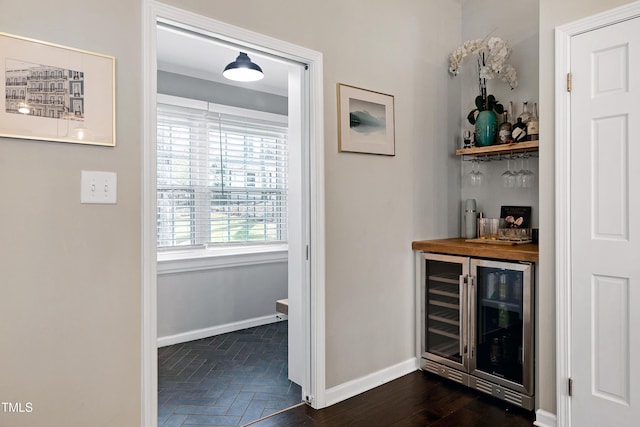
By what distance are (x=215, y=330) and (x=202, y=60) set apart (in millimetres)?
2674

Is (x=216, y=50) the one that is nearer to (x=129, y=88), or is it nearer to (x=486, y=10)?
(x=129, y=88)

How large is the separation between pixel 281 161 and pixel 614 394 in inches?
146

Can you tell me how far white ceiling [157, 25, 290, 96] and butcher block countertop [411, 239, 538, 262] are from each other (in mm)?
1863

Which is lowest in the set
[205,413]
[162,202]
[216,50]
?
[205,413]

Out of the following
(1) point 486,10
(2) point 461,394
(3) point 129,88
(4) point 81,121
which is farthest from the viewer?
(1) point 486,10

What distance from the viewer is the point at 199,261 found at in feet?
13.1

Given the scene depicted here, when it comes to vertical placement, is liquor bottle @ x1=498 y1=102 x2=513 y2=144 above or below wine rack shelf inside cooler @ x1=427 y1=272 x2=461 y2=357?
above

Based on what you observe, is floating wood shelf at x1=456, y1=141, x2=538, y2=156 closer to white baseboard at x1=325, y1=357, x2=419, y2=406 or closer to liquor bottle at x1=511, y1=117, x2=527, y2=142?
liquor bottle at x1=511, y1=117, x2=527, y2=142

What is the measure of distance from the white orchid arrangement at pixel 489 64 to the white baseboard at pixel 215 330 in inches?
116

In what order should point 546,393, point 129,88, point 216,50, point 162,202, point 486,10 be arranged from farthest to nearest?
1. point 162,202
2. point 216,50
3. point 486,10
4. point 546,393
5. point 129,88

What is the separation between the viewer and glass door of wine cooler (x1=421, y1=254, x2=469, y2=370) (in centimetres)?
282

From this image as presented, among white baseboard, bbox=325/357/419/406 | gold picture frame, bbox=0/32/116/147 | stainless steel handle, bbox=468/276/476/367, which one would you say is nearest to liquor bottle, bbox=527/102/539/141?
stainless steel handle, bbox=468/276/476/367

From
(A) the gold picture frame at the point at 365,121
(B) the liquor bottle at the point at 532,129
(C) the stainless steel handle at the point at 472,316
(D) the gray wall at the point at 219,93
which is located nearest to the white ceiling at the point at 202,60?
(D) the gray wall at the point at 219,93

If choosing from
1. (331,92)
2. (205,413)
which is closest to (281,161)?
(331,92)
